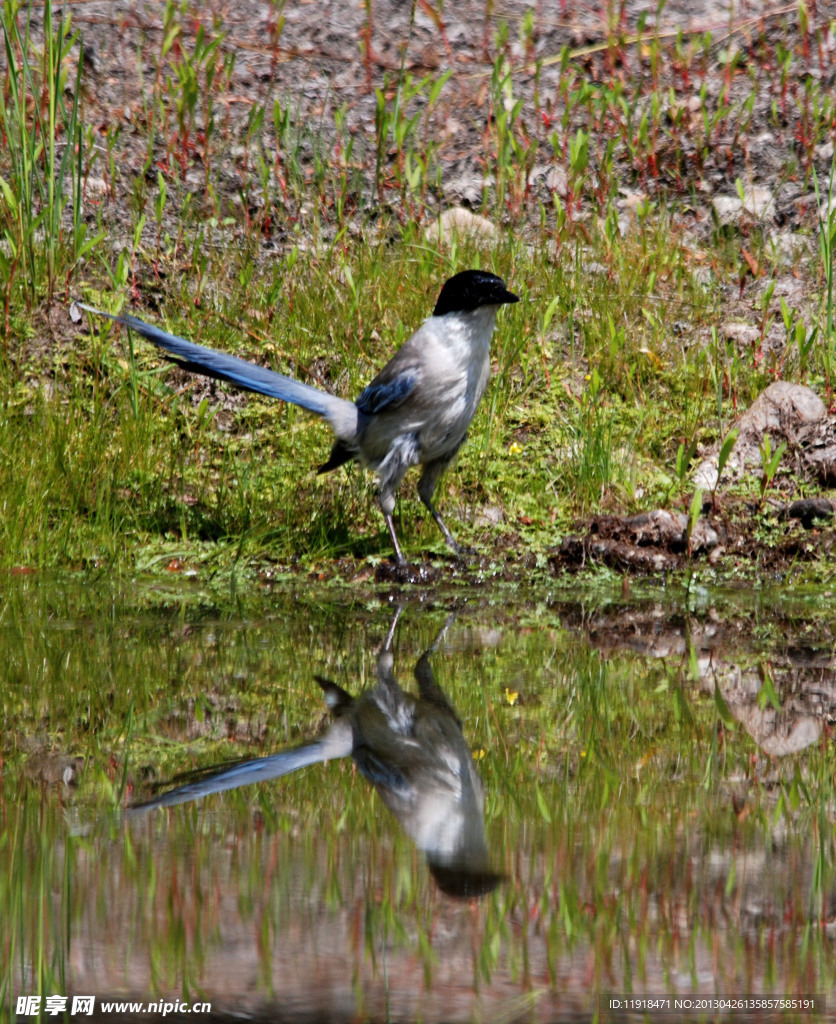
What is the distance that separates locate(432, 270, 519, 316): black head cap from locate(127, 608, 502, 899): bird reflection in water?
255 cm

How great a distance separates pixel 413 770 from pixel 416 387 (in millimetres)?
3126

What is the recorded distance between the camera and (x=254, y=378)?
6.26 metres

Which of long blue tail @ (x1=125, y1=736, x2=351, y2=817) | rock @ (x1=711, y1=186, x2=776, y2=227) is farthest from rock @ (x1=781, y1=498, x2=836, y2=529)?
long blue tail @ (x1=125, y1=736, x2=351, y2=817)

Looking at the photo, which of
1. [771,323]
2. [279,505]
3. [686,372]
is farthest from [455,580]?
[771,323]

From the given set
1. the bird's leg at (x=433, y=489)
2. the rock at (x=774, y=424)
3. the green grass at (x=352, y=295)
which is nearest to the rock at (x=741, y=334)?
the green grass at (x=352, y=295)

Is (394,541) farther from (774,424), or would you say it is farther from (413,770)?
(413,770)

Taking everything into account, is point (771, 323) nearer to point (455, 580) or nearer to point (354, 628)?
point (455, 580)

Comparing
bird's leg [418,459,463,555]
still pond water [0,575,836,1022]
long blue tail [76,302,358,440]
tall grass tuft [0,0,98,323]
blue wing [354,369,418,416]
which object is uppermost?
tall grass tuft [0,0,98,323]

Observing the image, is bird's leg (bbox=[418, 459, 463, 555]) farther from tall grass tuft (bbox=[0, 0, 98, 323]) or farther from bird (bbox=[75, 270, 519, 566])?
tall grass tuft (bbox=[0, 0, 98, 323])

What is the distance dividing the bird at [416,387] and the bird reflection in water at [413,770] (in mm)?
2253

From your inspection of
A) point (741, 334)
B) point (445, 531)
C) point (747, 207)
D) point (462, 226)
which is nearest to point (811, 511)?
point (741, 334)

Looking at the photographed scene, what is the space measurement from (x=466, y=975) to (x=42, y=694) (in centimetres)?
203

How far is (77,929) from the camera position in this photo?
2.29 m

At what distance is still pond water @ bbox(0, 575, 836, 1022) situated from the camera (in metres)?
2.17
